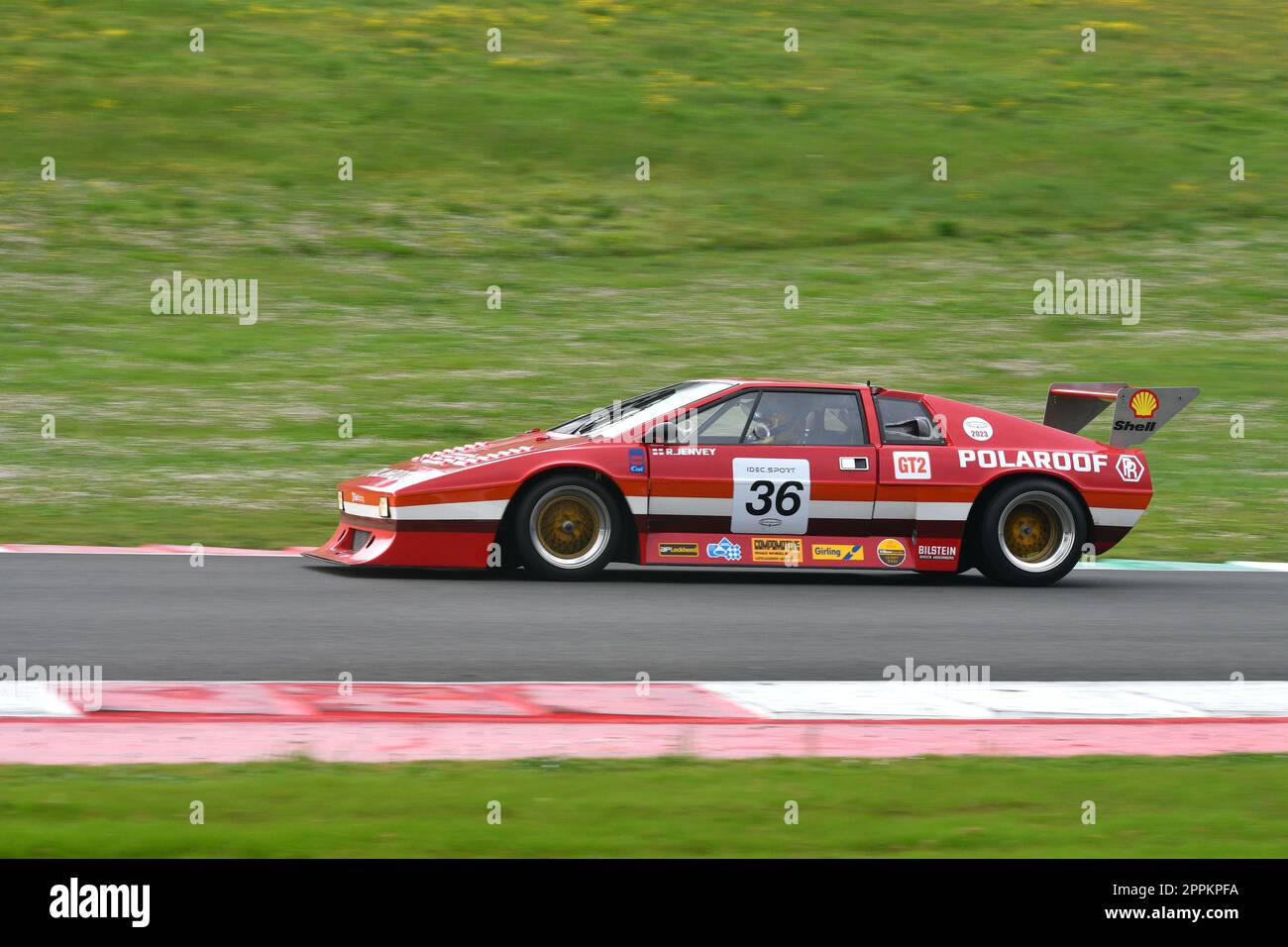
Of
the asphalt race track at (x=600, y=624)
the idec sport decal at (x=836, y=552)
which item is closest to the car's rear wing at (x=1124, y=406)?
the asphalt race track at (x=600, y=624)

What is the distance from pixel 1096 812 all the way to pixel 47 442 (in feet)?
46.9

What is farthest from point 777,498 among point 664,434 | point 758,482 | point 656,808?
point 656,808

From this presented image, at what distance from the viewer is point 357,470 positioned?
57.7 ft

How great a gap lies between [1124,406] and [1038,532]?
111 centimetres

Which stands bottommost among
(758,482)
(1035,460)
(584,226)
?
(758,482)

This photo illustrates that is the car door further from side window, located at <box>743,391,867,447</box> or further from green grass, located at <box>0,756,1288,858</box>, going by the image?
green grass, located at <box>0,756,1288,858</box>

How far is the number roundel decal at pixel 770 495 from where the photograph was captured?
12211 mm

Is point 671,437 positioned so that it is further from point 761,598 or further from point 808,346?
point 808,346

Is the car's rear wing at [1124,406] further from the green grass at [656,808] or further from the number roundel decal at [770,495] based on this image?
the green grass at [656,808]

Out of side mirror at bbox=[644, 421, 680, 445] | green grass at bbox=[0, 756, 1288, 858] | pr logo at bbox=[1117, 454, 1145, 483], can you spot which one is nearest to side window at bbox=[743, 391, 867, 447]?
side mirror at bbox=[644, 421, 680, 445]

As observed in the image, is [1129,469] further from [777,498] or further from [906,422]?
[777,498]

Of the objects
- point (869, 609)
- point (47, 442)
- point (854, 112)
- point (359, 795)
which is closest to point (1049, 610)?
point (869, 609)

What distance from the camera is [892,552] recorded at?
12.5 meters

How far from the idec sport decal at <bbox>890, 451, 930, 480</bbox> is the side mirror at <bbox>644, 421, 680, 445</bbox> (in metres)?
1.50
